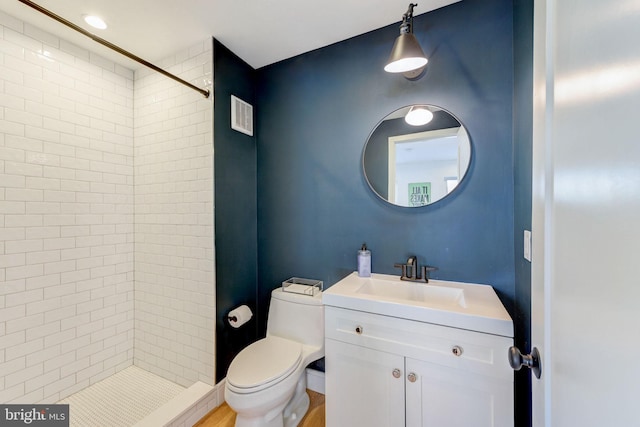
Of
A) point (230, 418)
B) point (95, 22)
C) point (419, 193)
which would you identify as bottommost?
point (230, 418)

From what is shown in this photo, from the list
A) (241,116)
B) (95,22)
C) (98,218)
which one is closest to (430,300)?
(241,116)

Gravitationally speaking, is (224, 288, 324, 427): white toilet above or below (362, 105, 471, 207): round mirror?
below

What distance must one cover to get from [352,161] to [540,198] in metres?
1.18

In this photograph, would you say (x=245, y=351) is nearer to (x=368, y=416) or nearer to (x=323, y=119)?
(x=368, y=416)

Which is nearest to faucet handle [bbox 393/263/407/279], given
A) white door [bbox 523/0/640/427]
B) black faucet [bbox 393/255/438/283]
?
black faucet [bbox 393/255/438/283]

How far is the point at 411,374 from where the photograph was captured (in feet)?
3.65

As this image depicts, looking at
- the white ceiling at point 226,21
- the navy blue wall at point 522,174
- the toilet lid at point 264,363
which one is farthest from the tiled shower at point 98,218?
the navy blue wall at point 522,174

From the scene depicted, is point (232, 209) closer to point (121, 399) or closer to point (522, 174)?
point (121, 399)

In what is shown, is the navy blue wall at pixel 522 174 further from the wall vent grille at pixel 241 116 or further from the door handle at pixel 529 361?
the wall vent grille at pixel 241 116

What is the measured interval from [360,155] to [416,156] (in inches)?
14.1

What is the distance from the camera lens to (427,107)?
1481 millimetres

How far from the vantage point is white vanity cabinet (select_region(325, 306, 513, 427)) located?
992 millimetres

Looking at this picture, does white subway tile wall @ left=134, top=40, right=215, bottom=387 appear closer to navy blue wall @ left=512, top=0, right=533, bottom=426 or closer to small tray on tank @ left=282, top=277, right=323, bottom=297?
small tray on tank @ left=282, top=277, right=323, bottom=297

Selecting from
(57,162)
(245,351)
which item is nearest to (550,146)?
(245,351)
